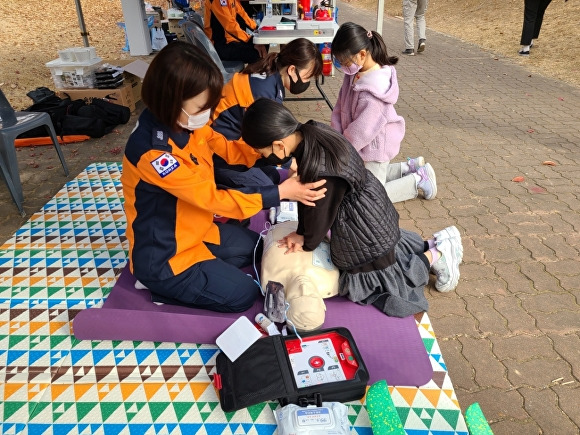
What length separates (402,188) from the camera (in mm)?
3395

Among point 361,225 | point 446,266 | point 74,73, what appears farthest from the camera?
point 74,73

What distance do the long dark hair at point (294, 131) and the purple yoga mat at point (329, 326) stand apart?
749 millimetres

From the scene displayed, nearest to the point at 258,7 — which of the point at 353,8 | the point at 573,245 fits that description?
the point at 573,245

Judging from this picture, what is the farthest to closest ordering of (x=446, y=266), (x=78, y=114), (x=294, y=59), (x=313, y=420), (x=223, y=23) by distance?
(x=223, y=23)
(x=78, y=114)
(x=294, y=59)
(x=446, y=266)
(x=313, y=420)

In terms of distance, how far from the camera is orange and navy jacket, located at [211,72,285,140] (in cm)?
274

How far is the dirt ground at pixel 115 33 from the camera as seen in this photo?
7312 mm

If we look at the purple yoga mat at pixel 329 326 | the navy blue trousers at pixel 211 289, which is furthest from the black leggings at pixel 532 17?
the navy blue trousers at pixel 211 289

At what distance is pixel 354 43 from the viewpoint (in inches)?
107

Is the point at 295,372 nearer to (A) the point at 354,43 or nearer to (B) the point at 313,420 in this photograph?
(B) the point at 313,420

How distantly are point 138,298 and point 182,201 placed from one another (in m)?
0.62

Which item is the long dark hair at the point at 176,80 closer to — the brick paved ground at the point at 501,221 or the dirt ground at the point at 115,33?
the brick paved ground at the point at 501,221

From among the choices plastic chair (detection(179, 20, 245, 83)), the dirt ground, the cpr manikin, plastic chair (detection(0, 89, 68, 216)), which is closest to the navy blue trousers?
the cpr manikin

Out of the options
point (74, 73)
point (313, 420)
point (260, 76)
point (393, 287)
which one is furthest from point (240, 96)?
point (74, 73)

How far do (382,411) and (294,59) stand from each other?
199 centimetres
